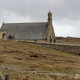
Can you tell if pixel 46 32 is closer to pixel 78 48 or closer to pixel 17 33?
pixel 17 33

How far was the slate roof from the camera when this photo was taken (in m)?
75.5

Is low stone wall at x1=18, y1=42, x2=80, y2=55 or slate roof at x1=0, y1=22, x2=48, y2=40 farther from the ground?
slate roof at x1=0, y1=22, x2=48, y2=40

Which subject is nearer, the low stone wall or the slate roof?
the low stone wall

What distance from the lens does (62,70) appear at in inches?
1158

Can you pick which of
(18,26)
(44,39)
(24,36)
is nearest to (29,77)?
(44,39)

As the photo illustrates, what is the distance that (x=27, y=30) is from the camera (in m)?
79.0

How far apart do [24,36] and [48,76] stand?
55187 millimetres

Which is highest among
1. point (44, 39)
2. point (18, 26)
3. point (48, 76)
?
point (18, 26)

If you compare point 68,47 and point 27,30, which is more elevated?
point 27,30

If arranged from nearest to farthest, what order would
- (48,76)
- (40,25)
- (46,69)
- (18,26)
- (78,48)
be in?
(48,76) < (46,69) < (78,48) < (40,25) < (18,26)

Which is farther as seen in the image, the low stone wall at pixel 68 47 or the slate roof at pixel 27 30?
the slate roof at pixel 27 30

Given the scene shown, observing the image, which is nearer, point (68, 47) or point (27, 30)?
point (68, 47)

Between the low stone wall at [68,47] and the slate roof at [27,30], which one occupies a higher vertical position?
the slate roof at [27,30]

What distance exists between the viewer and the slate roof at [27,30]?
75.5 meters
